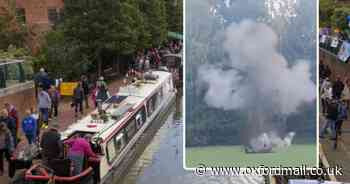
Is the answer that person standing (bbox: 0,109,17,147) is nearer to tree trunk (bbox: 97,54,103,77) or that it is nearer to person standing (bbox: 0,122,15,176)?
person standing (bbox: 0,122,15,176)

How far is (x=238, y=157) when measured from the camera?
3.58 meters

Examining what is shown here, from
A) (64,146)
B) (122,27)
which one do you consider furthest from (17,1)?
(64,146)

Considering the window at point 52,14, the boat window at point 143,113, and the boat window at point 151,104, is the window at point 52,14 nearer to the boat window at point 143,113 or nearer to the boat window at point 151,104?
the boat window at point 151,104

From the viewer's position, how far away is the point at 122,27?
28.8 metres

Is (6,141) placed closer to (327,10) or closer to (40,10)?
(327,10)

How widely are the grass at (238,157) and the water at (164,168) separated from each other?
7.27 m

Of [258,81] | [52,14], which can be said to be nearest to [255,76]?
[258,81]

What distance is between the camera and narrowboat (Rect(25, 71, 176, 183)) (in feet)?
35.2

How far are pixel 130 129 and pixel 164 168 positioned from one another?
1791 millimetres

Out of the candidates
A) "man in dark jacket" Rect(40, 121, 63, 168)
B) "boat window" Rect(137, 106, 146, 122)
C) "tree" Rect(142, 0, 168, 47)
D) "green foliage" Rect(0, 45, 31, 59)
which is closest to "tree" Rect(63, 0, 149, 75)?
"green foliage" Rect(0, 45, 31, 59)

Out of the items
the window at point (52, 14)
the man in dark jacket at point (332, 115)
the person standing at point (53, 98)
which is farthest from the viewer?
the window at point (52, 14)

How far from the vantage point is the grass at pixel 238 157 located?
354cm

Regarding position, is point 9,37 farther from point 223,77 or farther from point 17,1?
point 223,77

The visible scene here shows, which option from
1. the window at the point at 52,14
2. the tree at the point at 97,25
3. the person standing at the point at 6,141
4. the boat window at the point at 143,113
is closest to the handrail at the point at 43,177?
the person standing at the point at 6,141
